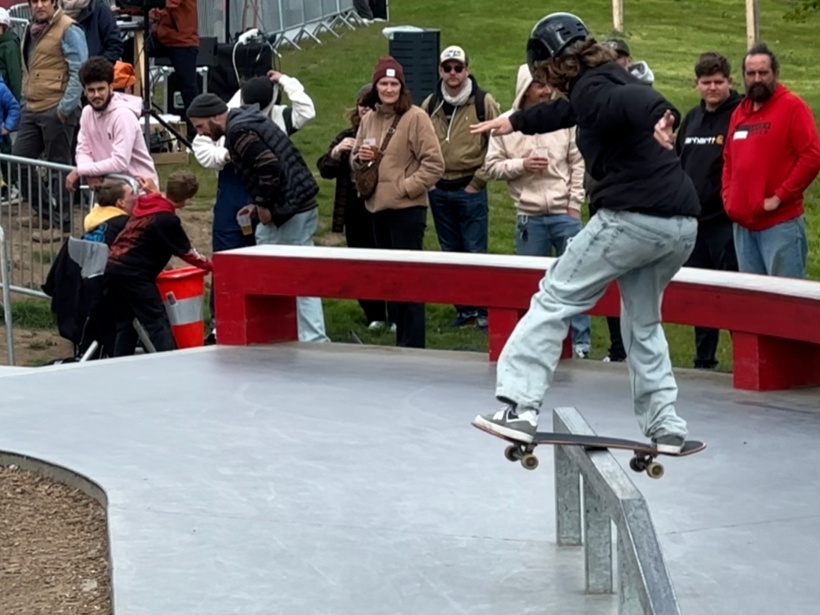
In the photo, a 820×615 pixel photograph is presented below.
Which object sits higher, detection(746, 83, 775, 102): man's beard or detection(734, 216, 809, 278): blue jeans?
detection(746, 83, 775, 102): man's beard

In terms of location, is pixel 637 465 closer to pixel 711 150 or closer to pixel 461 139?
pixel 711 150

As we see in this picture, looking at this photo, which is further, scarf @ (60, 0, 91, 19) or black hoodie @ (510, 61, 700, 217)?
scarf @ (60, 0, 91, 19)

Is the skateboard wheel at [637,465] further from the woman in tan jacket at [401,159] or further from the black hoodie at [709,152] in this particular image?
the woman in tan jacket at [401,159]

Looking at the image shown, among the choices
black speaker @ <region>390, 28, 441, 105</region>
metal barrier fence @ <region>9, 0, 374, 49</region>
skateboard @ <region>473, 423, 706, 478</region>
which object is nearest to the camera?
skateboard @ <region>473, 423, 706, 478</region>

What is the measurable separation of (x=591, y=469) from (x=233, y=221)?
619cm

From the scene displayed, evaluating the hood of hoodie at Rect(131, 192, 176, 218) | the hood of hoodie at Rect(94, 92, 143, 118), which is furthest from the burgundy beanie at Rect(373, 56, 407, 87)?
the hood of hoodie at Rect(94, 92, 143, 118)

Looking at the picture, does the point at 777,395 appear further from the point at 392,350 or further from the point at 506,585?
the point at 506,585

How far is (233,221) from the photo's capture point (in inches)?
442

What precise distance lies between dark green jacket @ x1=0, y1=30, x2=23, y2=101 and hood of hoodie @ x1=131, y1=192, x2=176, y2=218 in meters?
5.33

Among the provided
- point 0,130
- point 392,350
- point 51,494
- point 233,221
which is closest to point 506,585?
point 51,494

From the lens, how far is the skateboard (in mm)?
5684

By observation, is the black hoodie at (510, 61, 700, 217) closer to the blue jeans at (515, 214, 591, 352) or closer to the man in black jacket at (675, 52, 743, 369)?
the man in black jacket at (675, 52, 743, 369)

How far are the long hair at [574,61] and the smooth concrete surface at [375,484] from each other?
5.64 feet

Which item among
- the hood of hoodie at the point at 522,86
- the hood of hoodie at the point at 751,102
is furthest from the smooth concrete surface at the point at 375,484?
A: the hood of hoodie at the point at 751,102
